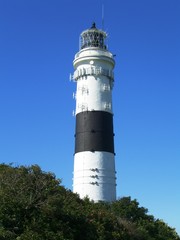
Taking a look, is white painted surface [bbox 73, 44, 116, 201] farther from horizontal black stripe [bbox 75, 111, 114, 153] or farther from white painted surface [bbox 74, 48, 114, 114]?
horizontal black stripe [bbox 75, 111, 114, 153]

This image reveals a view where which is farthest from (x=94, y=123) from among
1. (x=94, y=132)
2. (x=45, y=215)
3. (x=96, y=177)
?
(x=45, y=215)

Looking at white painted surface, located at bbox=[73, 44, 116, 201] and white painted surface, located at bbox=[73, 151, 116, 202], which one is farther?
white painted surface, located at bbox=[73, 44, 116, 201]

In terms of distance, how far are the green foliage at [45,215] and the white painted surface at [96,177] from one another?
911 centimetres

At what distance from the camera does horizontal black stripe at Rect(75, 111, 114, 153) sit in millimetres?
44438

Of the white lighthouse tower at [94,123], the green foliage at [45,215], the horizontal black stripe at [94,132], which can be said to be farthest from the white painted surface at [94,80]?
the green foliage at [45,215]

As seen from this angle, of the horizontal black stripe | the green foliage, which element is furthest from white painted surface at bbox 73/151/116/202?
the green foliage

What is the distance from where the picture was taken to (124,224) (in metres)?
32.7

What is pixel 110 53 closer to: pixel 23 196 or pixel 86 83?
pixel 86 83

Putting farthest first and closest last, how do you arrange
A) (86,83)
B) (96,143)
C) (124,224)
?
(86,83)
(96,143)
(124,224)

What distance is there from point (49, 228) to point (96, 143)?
20864 millimetres

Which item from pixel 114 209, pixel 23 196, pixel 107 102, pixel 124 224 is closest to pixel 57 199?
pixel 23 196

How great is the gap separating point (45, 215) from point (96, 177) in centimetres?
1943

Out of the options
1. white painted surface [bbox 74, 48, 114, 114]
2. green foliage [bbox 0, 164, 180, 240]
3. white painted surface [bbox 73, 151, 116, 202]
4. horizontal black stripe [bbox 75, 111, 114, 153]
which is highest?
white painted surface [bbox 74, 48, 114, 114]

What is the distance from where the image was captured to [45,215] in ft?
80.8
